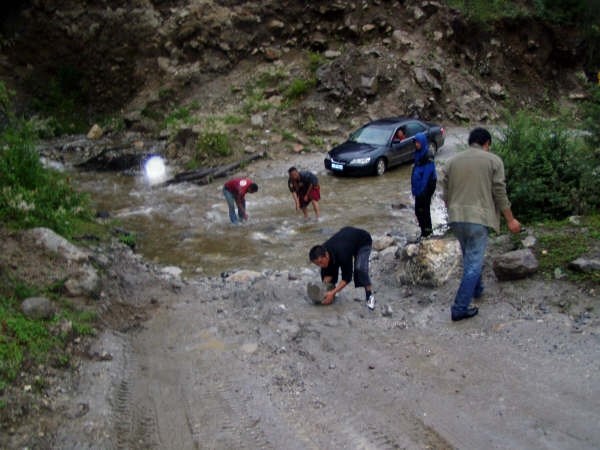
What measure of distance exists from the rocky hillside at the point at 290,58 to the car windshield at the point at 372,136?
3157 mm

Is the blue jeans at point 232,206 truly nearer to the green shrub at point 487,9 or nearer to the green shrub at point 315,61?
the green shrub at point 315,61

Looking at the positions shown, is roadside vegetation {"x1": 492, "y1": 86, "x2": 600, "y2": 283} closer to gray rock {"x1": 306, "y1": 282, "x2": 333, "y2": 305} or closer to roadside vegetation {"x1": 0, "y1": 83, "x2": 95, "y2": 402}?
gray rock {"x1": 306, "y1": 282, "x2": 333, "y2": 305}

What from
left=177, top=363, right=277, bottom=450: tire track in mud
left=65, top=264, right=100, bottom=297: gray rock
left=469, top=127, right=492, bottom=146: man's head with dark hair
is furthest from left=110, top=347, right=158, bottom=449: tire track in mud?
left=469, top=127, right=492, bottom=146: man's head with dark hair

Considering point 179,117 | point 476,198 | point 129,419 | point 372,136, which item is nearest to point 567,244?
point 476,198

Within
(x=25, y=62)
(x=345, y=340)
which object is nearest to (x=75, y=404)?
(x=345, y=340)

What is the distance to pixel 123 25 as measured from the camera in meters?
25.6

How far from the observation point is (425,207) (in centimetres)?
905

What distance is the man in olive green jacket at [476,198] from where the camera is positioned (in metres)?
5.69

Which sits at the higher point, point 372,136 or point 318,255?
point 318,255

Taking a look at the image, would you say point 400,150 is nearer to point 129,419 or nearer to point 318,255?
point 318,255

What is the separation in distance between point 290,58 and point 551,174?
1728 centimetres

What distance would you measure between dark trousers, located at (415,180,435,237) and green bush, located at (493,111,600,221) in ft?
3.89

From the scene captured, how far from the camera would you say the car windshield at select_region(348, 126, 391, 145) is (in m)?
16.8

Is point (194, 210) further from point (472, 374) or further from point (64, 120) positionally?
point (64, 120)
